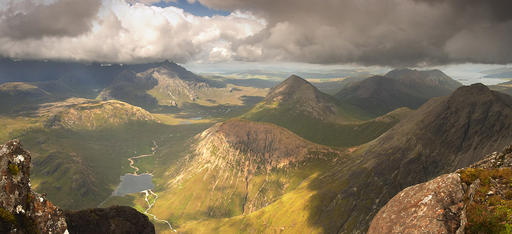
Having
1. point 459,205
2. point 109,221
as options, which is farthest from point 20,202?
point 459,205

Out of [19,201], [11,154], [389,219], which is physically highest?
[11,154]

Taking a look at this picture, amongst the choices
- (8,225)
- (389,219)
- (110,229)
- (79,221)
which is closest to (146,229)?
(110,229)

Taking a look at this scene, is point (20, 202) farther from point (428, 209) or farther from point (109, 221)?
point (428, 209)

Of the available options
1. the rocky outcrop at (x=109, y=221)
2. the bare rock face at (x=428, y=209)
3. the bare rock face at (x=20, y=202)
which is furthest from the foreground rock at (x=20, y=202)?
the bare rock face at (x=428, y=209)

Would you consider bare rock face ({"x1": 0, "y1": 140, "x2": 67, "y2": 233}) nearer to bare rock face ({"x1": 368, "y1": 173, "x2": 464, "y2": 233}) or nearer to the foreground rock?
the foreground rock

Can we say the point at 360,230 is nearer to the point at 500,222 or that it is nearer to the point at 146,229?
the point at 146,229

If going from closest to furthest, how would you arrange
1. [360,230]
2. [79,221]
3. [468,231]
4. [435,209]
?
[468,231]
[435,209]
[79,221]
[360,230]
